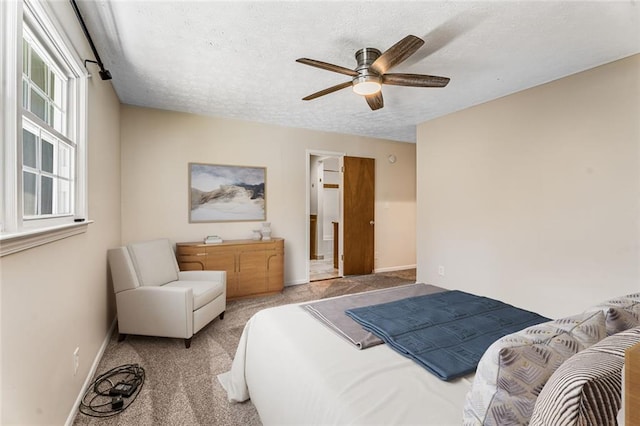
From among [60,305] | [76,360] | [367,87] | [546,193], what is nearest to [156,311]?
[76,360]

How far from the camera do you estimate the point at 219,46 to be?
212 cm

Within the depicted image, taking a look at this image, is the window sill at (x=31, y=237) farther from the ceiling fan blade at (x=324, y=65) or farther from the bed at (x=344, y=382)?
the ceiling fan blade at (x=324, y=65)

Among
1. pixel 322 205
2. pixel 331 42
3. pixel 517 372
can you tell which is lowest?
pixel 517 372

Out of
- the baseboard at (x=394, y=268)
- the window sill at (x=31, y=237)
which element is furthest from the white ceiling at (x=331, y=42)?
the baseboard at (x=394, y=268)

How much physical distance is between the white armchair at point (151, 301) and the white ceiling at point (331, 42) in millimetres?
1641

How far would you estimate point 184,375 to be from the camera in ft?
6.72

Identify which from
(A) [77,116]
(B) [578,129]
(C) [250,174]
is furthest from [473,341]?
(C) [250,174]

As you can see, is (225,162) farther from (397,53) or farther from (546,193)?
(546,193)

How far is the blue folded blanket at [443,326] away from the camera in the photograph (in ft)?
3.75

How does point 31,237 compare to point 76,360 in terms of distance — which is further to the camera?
point 76,360

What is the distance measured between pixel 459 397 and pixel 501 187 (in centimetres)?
284

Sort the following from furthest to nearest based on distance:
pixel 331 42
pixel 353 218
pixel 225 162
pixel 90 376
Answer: pixel 353 218 → pixel 225 162 → pixel 331 42 → pixel 90 376

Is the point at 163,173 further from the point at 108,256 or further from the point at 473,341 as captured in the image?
the point at 473,341

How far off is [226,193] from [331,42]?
2504 millimetres
